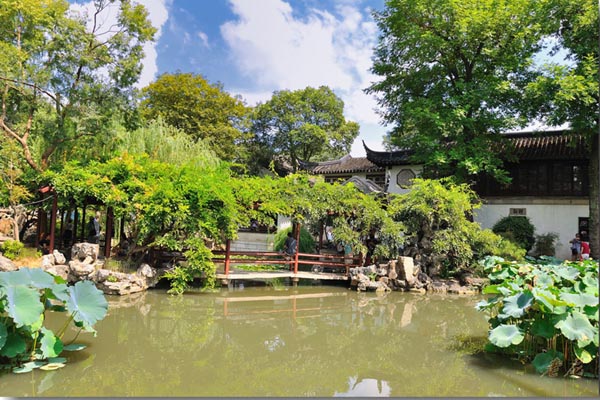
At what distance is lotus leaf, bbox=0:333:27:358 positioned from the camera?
3787 mm

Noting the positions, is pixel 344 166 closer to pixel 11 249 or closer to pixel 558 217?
pixel 558 217

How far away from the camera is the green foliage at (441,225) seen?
10.2 m

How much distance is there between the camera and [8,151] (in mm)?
9836

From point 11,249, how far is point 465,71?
1390 centimetres

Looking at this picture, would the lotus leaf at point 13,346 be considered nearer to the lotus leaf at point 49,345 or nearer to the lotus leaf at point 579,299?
the lotus leaf at point 49,345

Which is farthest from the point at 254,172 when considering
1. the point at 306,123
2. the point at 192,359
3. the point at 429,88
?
the point at 192,359

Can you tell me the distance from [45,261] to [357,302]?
20.7 ft

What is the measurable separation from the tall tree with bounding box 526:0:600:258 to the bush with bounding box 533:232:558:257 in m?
1.73

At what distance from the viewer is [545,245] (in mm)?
13711

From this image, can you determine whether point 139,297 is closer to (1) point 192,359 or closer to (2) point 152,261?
(2) point 152,261

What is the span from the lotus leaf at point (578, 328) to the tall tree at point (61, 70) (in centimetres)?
972

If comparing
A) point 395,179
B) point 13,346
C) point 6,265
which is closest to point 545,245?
point 395,179

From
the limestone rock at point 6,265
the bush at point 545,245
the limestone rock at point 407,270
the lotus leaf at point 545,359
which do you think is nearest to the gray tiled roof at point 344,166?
the bush at point 545,245

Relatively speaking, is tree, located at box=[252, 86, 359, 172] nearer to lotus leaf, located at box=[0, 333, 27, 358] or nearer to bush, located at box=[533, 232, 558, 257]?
bush, located at box=[533, 232, 558, 257]
